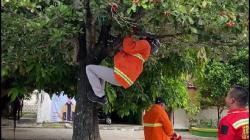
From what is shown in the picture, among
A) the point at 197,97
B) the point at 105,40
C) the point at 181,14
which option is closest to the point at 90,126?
the point at 105,40

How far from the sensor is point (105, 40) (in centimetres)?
759

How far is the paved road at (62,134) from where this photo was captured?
19.5 m

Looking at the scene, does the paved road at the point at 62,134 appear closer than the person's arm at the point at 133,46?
No

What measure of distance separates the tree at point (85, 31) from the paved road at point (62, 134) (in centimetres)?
1047

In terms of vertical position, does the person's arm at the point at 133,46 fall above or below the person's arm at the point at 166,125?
above

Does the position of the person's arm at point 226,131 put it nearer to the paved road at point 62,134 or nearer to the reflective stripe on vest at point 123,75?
the reflective stripe on vest at point 123,75

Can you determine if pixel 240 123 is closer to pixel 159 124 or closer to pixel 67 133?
pixel 159 124

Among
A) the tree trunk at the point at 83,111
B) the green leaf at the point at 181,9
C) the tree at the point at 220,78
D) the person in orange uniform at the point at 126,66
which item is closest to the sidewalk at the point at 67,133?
the tree at the point at 220,78

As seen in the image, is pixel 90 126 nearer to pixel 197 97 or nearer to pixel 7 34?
pixel 7 34

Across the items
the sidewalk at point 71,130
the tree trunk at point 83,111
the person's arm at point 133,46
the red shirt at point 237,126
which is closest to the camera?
the red shirt at point 237,126

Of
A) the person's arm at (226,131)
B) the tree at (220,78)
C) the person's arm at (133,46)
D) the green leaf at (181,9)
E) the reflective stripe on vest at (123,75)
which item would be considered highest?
the tree at (220,78)

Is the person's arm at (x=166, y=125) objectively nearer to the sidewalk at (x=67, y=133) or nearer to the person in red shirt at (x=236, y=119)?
the person in red shirt at (x=236, y=119)

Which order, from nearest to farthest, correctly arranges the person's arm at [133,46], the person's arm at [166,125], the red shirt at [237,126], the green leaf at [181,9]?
the red shirt at [237,126]
the green leaf at [181,9]
the person's arm at [133,46]
the person's arm at [166,125]

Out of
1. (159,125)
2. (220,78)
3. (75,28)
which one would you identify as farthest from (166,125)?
(220,78)
